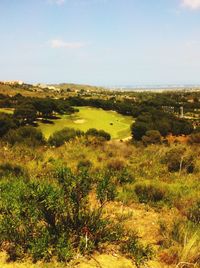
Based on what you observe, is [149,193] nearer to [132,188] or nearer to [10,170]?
[132,188]

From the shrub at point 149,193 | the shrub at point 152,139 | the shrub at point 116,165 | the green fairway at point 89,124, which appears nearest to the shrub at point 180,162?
the shrub at point 116,165

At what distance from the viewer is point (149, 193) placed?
794 cm

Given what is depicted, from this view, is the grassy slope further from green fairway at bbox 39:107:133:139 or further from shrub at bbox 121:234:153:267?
green fairway at bbox 39:107:133:139

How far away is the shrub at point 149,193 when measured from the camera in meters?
7.81

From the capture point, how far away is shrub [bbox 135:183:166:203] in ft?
25.6

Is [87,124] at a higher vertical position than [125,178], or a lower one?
lower

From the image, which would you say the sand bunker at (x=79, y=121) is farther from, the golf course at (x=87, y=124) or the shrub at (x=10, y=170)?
the shrub at (x=10, y=170)

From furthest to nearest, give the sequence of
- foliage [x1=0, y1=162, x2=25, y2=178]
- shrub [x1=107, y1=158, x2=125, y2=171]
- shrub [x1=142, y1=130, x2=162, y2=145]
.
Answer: shrub [x1=142, y1=130, x2=162, y2=145], shrub [x1=107, y1=158, x2=125, y2=171], foliage [x1=0, y1=162, x2=25, y2=178]

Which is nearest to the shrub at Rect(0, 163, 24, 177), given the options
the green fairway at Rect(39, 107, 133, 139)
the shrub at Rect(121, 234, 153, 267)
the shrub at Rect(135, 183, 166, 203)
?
the shrub at Rect(135, 183, 166, 203)

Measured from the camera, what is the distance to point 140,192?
26.8ft

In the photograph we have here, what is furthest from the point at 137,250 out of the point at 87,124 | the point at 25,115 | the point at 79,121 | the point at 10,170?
the point at 79,121

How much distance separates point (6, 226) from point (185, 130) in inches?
1987

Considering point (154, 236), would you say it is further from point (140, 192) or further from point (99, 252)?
point (140, 192)

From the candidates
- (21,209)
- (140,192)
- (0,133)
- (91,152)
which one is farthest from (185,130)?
(21,209)
